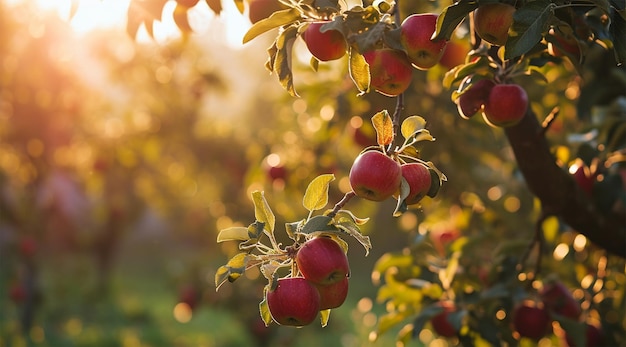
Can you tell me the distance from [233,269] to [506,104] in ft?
2.10

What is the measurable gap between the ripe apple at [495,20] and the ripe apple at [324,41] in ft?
0.79

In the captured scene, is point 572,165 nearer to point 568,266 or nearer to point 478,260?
point 478,260

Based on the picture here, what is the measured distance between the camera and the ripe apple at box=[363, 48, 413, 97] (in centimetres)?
127

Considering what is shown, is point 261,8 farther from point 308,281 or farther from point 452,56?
point 452,56

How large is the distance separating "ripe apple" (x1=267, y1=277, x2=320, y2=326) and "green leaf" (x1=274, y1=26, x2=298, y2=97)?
330 mm

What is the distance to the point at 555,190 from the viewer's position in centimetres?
179

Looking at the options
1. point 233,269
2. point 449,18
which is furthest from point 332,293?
point 449,18

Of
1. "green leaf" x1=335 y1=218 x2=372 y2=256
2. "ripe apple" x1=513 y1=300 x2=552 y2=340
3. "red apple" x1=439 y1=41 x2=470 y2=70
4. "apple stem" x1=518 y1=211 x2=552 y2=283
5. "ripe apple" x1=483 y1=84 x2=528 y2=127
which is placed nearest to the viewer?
"green leaf" x1=335 y1=218 x2=372 y2=256

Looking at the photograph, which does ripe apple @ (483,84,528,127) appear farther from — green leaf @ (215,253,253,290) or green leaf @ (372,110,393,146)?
green leaf @ (215,253,253,290)

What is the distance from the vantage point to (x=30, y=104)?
8.05m

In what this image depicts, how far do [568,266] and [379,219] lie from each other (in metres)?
14.7

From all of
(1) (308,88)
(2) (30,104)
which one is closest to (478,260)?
(1) (308,88)

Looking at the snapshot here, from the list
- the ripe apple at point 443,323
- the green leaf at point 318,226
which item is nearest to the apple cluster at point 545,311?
the ripe apple at point 443,323

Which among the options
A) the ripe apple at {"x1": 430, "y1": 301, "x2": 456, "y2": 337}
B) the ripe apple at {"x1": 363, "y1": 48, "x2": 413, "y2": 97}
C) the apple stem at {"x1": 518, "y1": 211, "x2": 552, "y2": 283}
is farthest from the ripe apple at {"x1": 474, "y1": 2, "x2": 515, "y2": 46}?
the ripe apple at {"x1": 430, "y1": 301, "x2": 456, "y2": 337}
